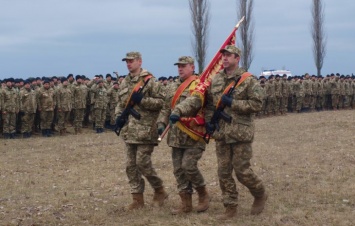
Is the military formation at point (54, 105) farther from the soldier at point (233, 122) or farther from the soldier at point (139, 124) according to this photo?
the soldier at point (233, 122)

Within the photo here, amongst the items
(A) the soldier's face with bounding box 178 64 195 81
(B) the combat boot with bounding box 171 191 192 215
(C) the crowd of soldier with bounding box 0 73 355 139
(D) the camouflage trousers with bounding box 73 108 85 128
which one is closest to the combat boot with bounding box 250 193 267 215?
(B) the combat boot with bounding box 171 191 192 215

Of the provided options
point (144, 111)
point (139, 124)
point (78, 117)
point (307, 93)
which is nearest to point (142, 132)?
point (139, 124)

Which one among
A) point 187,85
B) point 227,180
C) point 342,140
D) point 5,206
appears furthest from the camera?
point 342,140

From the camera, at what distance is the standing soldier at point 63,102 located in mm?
21328

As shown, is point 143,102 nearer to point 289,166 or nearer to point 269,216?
point 269,216

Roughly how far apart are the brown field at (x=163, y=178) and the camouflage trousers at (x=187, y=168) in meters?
0.45

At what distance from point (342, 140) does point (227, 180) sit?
367 inches

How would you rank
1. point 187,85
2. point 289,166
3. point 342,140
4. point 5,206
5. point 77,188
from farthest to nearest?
1. point 342,140
2. point 289,166
3. point 77,188
4. point 5,206
5. point 187,85

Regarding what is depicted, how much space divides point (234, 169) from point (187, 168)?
0.73 meters

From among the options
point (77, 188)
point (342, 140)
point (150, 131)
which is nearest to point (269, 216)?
point (150, 131)

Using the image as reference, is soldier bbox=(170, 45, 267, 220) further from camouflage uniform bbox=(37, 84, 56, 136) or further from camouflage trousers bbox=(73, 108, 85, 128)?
camouflage trousers bbox=(73, 108, 85, 128)

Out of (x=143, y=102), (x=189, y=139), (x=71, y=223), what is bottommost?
(x=71, y=223)

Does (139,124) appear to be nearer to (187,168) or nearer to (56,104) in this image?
(187,168)

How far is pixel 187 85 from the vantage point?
8.47m
